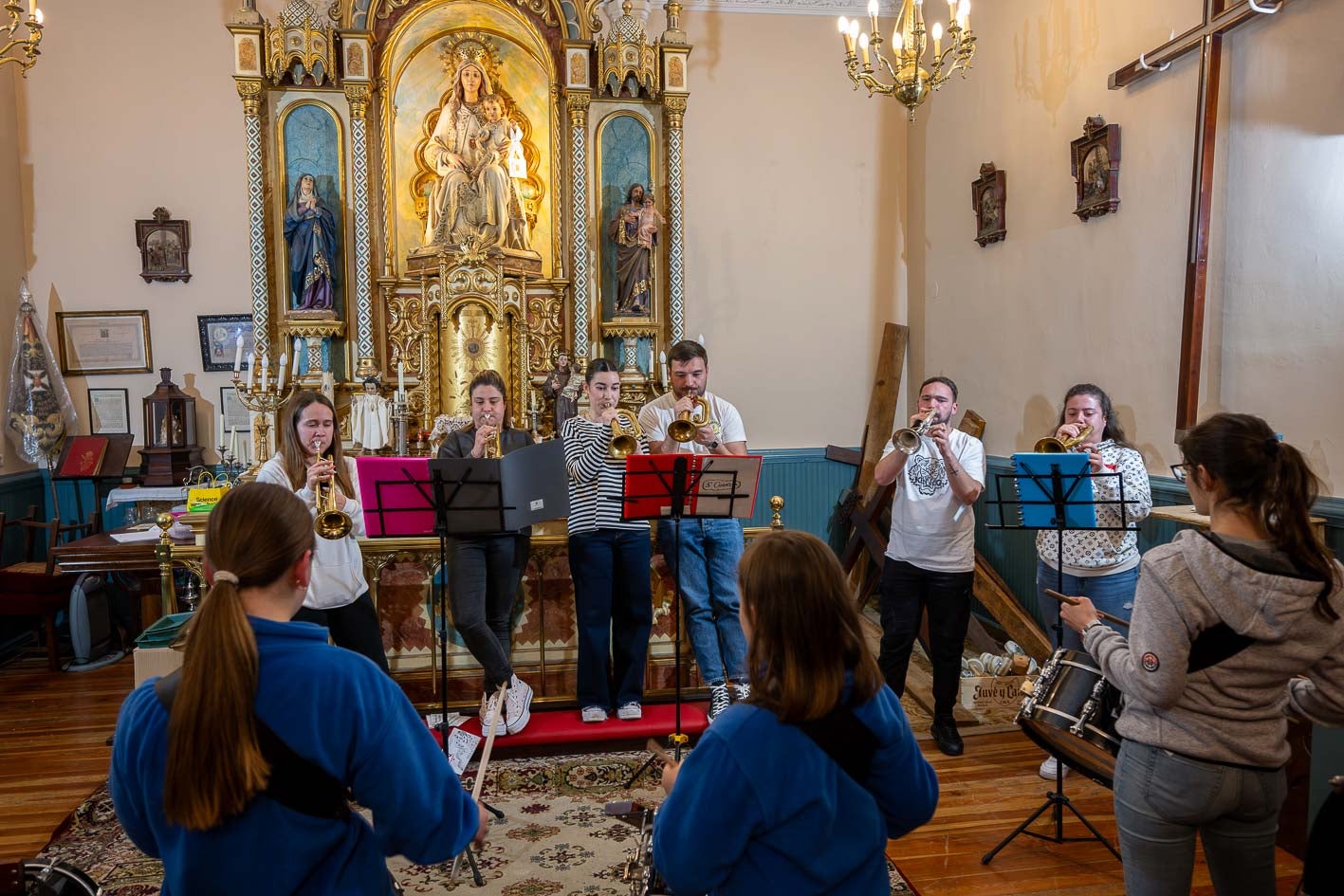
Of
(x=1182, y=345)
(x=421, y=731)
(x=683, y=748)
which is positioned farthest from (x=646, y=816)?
(x=1182, y=345)

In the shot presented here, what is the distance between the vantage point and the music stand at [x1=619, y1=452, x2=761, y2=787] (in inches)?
148

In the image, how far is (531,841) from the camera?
359cm

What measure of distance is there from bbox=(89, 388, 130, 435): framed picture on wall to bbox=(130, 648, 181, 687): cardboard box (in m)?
4.27

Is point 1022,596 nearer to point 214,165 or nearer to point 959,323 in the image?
point 959,323

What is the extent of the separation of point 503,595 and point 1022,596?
3.75 meters

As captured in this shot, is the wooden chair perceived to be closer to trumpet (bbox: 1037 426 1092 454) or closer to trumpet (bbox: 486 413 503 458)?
trumpet (bbox: 486 413 503 458)

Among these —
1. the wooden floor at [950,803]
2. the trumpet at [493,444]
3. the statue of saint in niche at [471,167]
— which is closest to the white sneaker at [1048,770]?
the wooden floor at [950,803]

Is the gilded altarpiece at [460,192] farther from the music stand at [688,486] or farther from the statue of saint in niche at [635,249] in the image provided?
the music stand at [688,486]

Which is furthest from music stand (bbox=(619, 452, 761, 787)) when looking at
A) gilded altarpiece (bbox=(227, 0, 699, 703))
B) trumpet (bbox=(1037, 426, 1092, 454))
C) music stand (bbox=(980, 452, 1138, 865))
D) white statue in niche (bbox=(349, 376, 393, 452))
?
white statue in niche (bbox=(349, 376, 393, 452))

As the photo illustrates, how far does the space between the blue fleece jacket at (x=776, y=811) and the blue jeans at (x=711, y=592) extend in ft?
9.40

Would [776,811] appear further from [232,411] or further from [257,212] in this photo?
[232,411]

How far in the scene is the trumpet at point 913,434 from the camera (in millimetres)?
4141

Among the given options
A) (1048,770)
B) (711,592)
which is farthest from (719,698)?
(1048,770)

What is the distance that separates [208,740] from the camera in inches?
56.8
